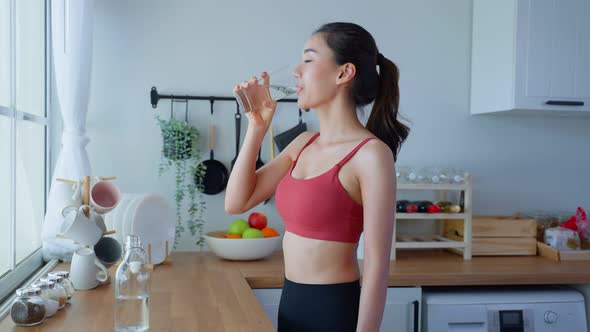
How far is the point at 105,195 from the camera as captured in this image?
1998mm

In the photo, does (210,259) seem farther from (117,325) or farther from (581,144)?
(581,144)

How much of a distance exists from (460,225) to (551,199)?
65 centimetres

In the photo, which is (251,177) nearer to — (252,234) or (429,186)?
(252,234)

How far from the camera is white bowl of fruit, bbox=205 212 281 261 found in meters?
2.46

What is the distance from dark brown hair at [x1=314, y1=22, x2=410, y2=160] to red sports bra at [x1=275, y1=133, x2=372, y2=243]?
4.8 inches

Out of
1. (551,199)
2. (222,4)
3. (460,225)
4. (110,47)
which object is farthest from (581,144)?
(110,47)

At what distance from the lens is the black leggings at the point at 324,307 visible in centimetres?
147

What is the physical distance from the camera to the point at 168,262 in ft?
7.98

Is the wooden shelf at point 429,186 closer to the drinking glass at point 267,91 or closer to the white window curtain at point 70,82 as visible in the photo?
the drinking glass at point 267,91

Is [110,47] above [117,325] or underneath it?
above

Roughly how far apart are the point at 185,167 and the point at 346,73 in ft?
4.51

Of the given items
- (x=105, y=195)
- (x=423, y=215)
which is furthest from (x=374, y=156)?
(x=423, y=215)

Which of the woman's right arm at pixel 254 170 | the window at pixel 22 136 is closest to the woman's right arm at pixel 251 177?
the woman's right arm at pixel 254 170

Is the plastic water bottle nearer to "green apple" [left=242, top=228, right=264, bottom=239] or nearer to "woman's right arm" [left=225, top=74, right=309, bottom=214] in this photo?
"woman's right arm" [left=225, top=74, right=309, bottom=214]
